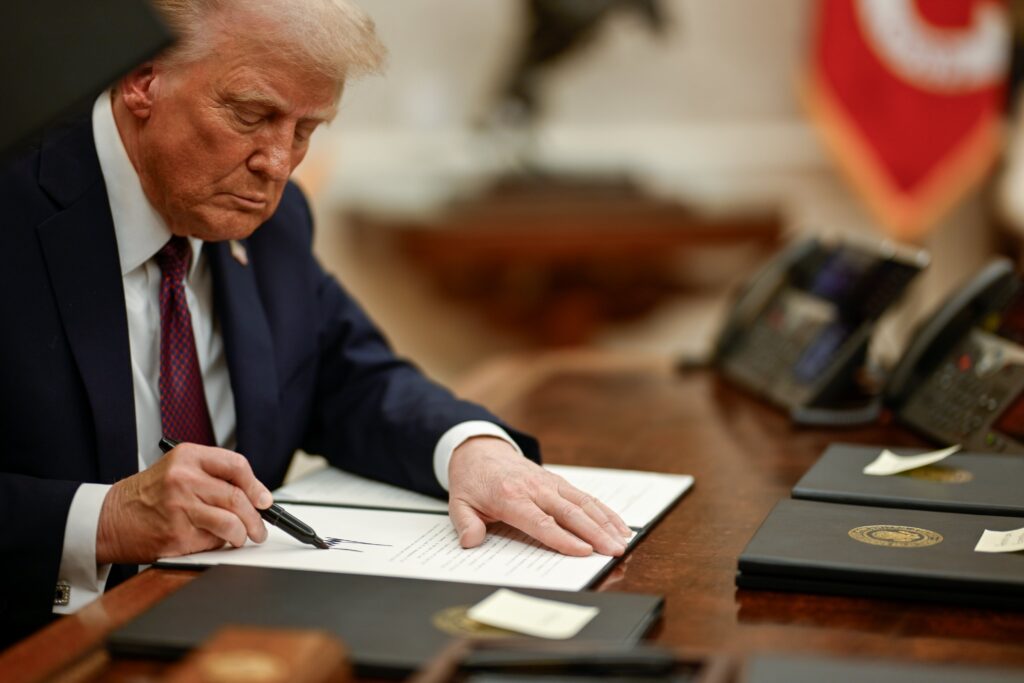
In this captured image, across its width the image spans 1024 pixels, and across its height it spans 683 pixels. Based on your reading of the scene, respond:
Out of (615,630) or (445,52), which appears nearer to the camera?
(615,630)

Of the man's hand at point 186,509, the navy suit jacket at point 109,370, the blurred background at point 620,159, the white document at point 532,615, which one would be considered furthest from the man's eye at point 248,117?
the blurred background at point 620,159

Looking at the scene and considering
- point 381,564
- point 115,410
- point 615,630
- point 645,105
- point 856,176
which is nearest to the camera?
point 615,630

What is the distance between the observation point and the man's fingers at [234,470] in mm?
1438

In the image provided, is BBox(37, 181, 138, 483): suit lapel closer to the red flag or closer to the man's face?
the man's face

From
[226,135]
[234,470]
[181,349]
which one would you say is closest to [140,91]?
[226,135]

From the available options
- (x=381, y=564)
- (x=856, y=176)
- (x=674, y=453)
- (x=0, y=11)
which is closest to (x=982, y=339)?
(x=674, y=453)

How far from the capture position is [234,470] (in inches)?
56.7

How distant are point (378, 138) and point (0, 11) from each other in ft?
15.4

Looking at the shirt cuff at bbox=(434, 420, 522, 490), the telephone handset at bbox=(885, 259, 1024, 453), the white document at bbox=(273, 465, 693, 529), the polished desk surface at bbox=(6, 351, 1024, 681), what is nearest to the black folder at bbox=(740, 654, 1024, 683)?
the polished desk surface at bbox=(6, 351, 1024, 681)

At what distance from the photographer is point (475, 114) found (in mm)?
5488

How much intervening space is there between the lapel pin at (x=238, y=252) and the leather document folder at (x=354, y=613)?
2.46 feet

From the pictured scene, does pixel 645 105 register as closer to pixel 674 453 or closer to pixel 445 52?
pixel 445 52

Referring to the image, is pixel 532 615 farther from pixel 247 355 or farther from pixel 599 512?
pixel 247 355

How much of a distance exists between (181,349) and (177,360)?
0.02 metres
